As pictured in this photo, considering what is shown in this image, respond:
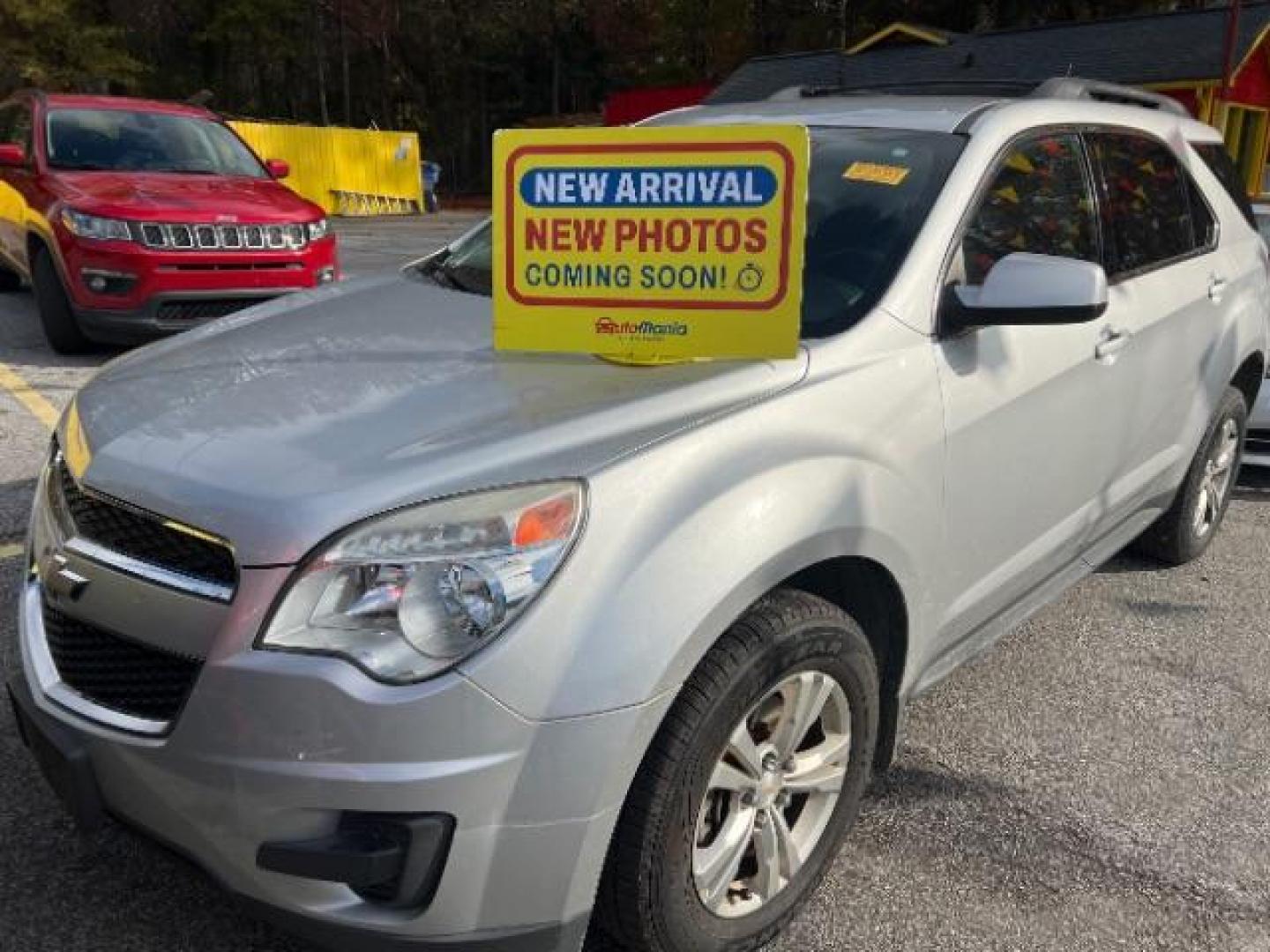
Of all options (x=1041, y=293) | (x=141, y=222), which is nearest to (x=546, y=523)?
(x=1041, y=293)

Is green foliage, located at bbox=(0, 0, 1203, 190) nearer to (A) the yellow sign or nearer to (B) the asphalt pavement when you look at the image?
(B) the asphalt pavement

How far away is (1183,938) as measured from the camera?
7.55ft

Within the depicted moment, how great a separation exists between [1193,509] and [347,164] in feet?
73.7

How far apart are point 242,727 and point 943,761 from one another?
75.5 inches

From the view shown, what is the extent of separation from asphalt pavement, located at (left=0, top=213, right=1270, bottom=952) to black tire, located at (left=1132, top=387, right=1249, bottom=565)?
1.13 feet

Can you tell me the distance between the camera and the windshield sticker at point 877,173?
2789 millimetres

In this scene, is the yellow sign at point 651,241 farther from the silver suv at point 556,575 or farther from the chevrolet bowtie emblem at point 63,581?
the chevrolet bowtie emblem at point 63,581

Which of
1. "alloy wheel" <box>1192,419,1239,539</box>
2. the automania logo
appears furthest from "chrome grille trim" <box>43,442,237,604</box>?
"alloy wheel" <box>1192,419,1239,539</box>

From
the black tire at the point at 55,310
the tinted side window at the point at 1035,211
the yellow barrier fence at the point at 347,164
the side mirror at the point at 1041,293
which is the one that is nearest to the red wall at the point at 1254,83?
the yellow barrier fence at the point at 347,164

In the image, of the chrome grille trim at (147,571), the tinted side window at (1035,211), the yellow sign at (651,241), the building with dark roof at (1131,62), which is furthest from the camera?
the building with dark roof at (1131,62)

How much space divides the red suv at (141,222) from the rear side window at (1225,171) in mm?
5228

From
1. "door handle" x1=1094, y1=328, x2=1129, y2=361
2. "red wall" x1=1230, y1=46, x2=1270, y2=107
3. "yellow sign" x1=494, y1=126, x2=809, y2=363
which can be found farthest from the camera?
"red wall" x1=1230, y1=46, x2=1270, y2=107

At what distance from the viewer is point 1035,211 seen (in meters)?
2.99

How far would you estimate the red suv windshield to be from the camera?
746 cm
